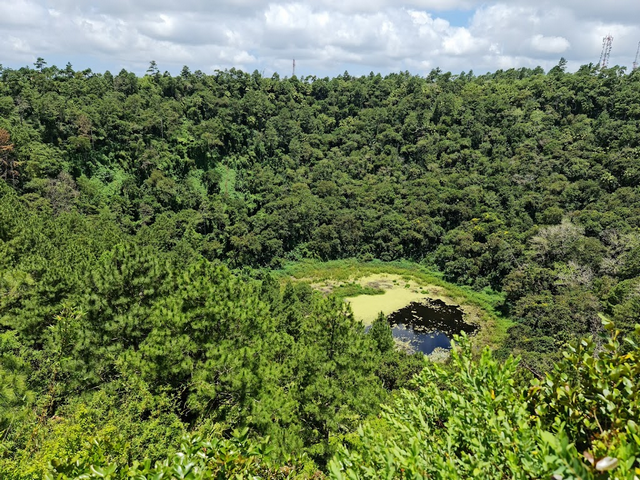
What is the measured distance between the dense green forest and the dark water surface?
477 cm

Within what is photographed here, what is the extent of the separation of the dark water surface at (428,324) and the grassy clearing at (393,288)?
1016 millimetres

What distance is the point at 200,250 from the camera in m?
42.1

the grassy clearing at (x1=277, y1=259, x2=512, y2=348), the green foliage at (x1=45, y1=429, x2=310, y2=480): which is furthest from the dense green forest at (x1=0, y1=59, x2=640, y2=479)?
the grassy clearing at (x1=277, y1=259, x2=512, y2=348)

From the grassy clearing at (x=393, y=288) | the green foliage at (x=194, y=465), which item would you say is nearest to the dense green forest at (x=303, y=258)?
the green foliage at (x=194, y=465)

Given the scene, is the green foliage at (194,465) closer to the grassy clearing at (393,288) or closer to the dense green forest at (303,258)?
the dense green forest at (303,258)

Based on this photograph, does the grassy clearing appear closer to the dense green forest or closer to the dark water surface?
the dark water surface

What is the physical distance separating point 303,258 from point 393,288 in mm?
11855

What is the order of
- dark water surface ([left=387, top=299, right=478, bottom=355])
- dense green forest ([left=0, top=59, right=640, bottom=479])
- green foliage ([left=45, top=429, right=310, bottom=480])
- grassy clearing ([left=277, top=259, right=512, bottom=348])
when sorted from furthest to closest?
grassy clearing ([left=277, top=259, right=512, bottom=348]) < dark water surface ([left=387, top=299, right=478, bottom=355]) < dense green forest ([left=0, top=59, right=640, bottom=479]) < green foliage ([left=45, top=429, right=310, bottom=480])

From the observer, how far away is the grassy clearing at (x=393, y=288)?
36594mm

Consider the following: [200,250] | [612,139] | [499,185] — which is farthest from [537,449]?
[612,139]

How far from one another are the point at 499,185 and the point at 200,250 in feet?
116

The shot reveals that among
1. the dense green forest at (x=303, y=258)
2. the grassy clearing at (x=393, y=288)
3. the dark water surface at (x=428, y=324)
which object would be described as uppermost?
the dense green forest at (x=303, y=258)

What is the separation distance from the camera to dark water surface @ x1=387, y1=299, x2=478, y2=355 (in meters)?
33.3

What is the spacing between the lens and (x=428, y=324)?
3625 centimetres
